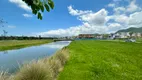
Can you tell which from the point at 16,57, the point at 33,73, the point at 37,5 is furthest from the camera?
the point at 16,57

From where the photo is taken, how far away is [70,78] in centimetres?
1267

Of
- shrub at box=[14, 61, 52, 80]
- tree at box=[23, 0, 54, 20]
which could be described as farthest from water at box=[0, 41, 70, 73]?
tree at box=[23, 0, 54, 20]

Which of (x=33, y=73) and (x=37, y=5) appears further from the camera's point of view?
(x=33, y=73)

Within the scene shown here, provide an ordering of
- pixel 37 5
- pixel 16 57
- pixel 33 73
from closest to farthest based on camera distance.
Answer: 1. pixel 37 5
2. pixel 33 73
3. pixel 16 57

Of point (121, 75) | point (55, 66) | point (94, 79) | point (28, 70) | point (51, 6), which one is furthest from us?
point (55, 66)

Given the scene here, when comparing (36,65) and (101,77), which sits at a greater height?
(36,65)

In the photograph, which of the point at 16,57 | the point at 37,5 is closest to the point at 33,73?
the point at 37,5

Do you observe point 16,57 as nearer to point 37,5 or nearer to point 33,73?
point 33,73

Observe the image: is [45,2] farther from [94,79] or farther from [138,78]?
[138,78]

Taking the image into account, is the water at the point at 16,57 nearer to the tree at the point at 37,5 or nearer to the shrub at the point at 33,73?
the shrub at the point at 33,73

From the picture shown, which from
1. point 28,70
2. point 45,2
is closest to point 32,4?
point 45,2

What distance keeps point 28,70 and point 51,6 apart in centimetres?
673

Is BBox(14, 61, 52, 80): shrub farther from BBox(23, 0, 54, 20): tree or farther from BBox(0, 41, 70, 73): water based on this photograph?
BBox(23, 0, 54, 20): tree

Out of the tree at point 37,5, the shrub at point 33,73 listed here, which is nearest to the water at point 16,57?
the shrub at point 33,73
